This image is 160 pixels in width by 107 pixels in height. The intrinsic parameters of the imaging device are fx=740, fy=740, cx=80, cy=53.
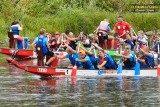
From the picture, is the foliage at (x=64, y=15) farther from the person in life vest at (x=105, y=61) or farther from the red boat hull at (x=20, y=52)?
the person in life vest at (x=105, y=61)

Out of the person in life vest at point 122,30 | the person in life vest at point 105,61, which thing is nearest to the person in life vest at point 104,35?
the person in life vest at point 122,30

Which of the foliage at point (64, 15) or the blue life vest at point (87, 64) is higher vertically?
the foliage at point (64, 15)

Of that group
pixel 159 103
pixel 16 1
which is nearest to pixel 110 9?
pixel 16 1

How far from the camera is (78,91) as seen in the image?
24391 mm

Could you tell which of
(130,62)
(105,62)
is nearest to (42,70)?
(105,62)

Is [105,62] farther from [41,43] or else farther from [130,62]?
[41,43]

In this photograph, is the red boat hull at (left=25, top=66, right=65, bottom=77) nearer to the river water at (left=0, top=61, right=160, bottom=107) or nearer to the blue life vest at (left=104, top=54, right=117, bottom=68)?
the river water at (left=0, top=61, right=160, bottom=107)

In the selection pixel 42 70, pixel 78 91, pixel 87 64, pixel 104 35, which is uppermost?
pixel 104 35

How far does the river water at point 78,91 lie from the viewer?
71.2 ft

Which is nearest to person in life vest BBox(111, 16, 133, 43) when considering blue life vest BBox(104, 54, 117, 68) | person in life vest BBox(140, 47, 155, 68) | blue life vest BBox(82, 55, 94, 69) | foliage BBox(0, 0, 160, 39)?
person in life vest BBox(140, 47, 155, 68)

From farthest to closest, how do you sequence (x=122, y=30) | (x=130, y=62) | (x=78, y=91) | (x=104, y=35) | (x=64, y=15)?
(x=64, y=15) → (x=104, y=35) → (x=122, y=30) → (x=130, y=62) → (x=78, y=91)

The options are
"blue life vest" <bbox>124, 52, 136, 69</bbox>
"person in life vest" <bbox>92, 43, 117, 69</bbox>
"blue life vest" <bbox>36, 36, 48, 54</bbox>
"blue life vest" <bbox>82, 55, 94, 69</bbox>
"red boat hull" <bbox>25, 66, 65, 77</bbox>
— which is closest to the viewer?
"red boat hull" <bbox>25, 66, 65, 77</bbox>

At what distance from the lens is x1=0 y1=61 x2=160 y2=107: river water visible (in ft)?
71.2

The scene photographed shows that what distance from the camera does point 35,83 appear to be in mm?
26781
